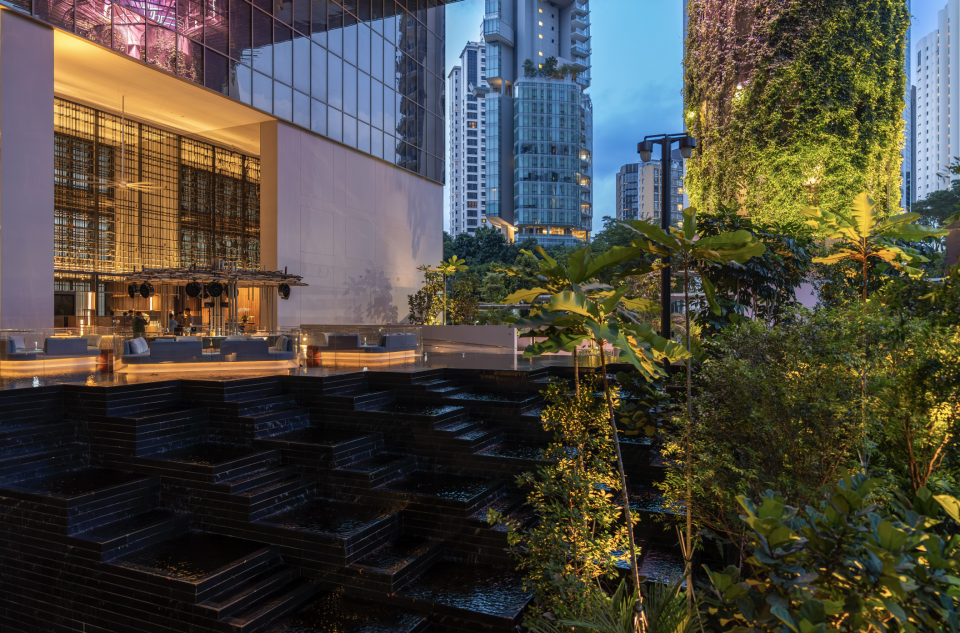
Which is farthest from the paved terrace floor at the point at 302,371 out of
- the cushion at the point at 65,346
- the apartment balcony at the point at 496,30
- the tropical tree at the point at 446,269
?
the apartment balcony at the point at 496,30

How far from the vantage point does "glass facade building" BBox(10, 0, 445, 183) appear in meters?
14.6

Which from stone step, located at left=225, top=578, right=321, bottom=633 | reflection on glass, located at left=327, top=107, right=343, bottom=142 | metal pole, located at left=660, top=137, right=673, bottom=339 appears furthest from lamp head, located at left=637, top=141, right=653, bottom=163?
reflection on glass, located at left=327, top=107, right=343, bottom=142

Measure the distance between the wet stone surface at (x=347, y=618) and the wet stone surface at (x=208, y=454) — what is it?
197cm

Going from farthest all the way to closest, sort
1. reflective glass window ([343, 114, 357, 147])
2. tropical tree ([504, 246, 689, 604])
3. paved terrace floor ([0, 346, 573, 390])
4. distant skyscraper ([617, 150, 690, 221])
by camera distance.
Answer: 1. distant skyscraper ([617, 150, 690, 221])
2. reflective glass window ([343, 114, 357, 147])
3. paved terrace floor ([0, 346, 573, 390])
4. tropical tree ([504, 246, 689, 604])

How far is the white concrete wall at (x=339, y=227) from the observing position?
1848cm

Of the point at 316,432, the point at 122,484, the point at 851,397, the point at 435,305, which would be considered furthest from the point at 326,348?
the point at 851,397

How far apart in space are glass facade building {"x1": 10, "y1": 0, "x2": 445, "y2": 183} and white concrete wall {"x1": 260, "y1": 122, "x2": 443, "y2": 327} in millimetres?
822

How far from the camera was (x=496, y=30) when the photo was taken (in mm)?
86875

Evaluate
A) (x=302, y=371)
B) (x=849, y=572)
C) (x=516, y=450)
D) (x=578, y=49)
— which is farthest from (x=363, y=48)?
(x=578, y=49)

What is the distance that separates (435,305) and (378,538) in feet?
57.1

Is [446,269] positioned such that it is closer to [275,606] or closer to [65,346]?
[65,346]

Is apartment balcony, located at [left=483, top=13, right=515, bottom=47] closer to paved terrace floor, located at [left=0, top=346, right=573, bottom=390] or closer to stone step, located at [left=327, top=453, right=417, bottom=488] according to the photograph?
paved terrace floor, located at [left=0, top=346, right=573, bottom=390]

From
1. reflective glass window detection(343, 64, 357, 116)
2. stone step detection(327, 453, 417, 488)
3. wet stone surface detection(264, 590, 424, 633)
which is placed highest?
reflective glass window detection(343, 64, 357, 116)

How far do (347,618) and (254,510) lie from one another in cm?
160
